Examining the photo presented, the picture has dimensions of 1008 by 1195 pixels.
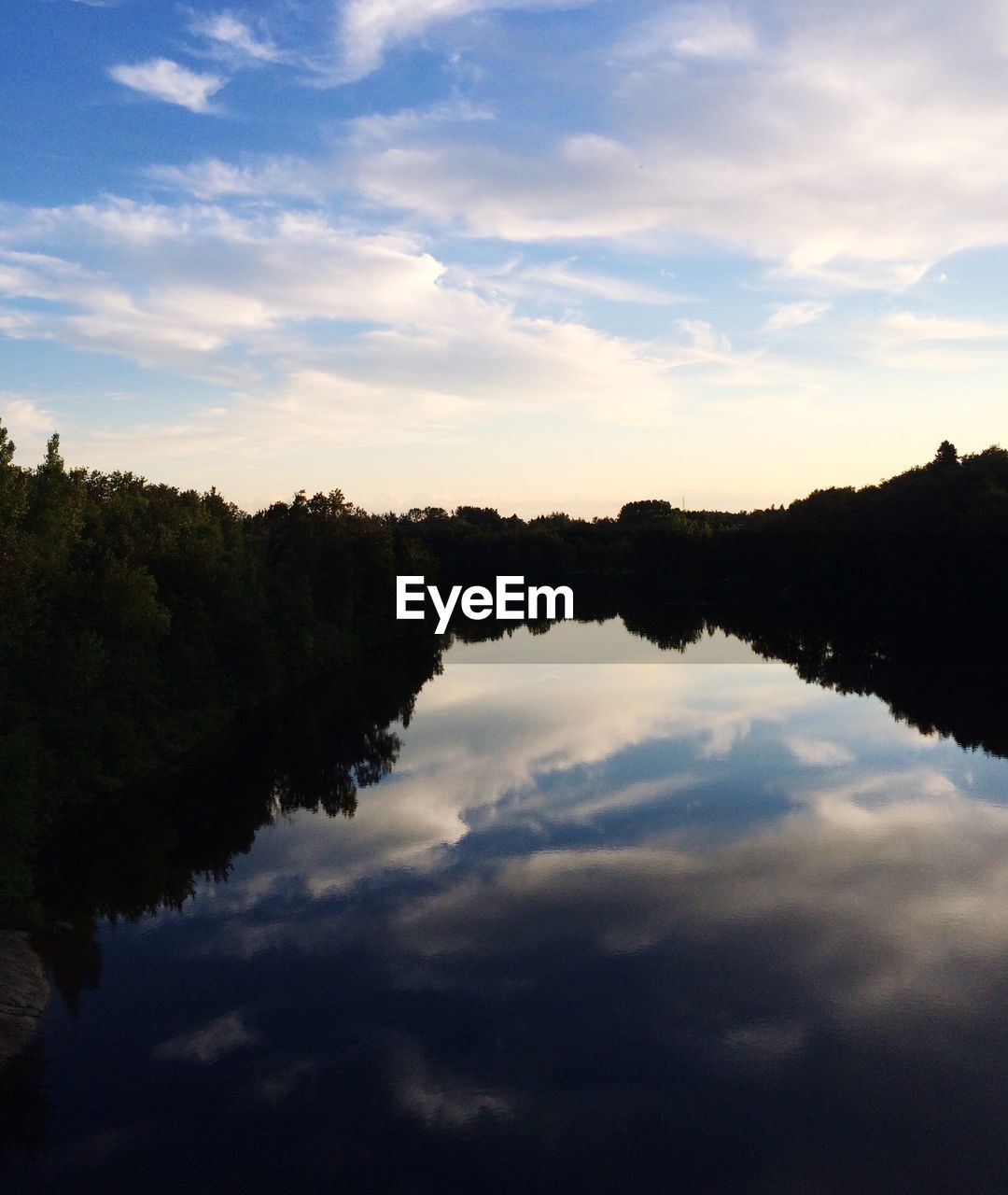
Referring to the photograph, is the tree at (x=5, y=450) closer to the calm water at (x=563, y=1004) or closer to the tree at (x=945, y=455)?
the calm water at (x=563, y=1004)

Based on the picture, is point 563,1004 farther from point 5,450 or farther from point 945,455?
point 945,455

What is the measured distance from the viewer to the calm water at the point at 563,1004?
54.4 feet

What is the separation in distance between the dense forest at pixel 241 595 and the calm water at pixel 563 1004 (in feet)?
25.2

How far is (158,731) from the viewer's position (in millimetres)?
45594

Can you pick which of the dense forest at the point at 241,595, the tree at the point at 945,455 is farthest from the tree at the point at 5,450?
the tree at the point at 945,455

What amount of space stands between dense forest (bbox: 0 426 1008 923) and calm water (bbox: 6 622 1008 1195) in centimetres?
768

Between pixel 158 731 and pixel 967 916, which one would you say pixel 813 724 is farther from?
pixel 158 731

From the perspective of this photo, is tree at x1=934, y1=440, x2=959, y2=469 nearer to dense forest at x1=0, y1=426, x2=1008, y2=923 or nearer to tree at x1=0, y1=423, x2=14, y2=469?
dense forest at x1=0, y1=426, x2=1008, y2=923

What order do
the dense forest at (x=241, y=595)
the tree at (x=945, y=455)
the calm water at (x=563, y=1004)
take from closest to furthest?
the calm water at (x=563, y=1004) → the dense forest at (x=241, y=595) → the tree at (x=945, y=455)

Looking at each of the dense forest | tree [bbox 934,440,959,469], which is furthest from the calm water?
tree [bbox 934,440,959,469]

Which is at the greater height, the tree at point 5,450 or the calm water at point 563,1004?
the tree at point 5,450

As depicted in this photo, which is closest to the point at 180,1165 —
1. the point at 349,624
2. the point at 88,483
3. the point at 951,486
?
the point at 88,483

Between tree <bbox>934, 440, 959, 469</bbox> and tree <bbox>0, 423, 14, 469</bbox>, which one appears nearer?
tree <bbox>0, 423, 14, 469</bbox>

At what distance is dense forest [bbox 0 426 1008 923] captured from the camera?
118 ft
